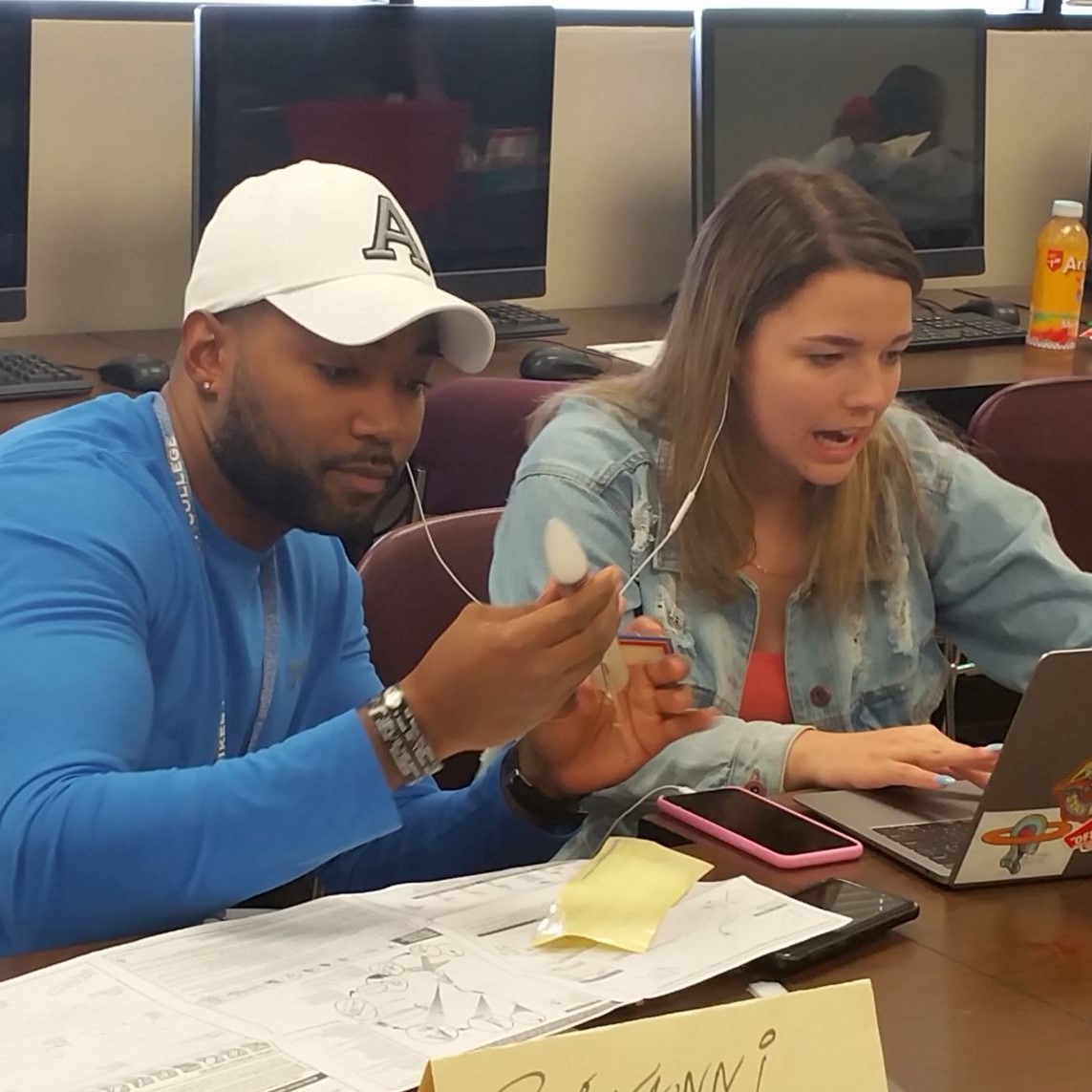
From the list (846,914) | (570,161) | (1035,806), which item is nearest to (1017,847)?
(1035,806)

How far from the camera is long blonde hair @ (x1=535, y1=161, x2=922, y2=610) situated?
6.00 feet

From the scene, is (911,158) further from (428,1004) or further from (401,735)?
(428,1004)

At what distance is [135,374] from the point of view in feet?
8.35

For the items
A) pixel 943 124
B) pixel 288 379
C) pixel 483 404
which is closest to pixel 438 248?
pixel 483 404

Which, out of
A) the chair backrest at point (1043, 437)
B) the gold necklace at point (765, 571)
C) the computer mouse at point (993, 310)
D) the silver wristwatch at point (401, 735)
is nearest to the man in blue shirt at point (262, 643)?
the silver wristwatch at point (401, 735)

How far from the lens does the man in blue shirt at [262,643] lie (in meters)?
1.17

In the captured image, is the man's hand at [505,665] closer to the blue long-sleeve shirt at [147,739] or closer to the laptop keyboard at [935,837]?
the blue long-sleeve shirt at [147,739]

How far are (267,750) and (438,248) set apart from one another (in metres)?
1.93

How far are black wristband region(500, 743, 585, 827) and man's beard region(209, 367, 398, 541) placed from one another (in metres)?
0.22

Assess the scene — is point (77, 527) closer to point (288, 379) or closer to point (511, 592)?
point (288, 379)

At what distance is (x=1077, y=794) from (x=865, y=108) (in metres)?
2.29

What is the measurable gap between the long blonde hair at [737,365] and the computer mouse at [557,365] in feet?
2.81

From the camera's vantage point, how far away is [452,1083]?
0.81 meters

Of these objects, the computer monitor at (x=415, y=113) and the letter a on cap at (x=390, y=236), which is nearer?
the letter a on cap at (x=390, y=236)
